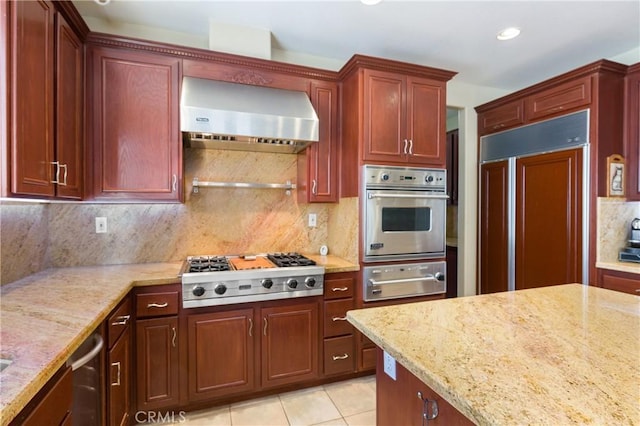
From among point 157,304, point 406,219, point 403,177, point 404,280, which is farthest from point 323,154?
point 157,304

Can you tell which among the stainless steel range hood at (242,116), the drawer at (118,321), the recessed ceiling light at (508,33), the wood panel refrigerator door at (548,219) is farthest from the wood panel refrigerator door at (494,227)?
the drawer at (118,321)

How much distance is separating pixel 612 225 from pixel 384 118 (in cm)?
203

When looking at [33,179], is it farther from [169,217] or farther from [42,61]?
[169,217]

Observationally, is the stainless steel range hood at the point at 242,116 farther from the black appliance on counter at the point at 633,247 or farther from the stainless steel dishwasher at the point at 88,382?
the black appliance on counter at the point at 633,247

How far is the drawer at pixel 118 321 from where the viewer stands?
5.12 feet

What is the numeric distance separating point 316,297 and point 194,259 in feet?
3.26

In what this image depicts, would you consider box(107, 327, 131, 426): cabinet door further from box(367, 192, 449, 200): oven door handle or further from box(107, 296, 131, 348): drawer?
box(367, 192, 449, 200): oven door handle

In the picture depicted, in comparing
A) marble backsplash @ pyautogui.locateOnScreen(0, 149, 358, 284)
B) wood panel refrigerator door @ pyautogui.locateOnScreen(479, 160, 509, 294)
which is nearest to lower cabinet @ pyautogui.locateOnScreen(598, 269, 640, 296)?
wood panel refrigerator door @ pyautogui.locateOnScreen(479, 160, 509, 294)

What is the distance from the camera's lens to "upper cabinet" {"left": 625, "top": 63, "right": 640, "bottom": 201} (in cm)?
257

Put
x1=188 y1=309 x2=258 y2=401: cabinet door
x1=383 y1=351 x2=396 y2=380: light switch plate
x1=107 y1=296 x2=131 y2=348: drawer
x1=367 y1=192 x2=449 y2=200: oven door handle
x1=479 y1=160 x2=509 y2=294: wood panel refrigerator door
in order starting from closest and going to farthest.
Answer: x1=383 y1=351 x2=396 y2=380: light switch plate
x1=107 y1=296 x2=131 y2=348: drawer
x1=188 y1=309 x2=258 y2=401: cabinet door
x1=367 y1=192 x2=449 y2=200: oven door handle
x1=479 y1=160 x2=509 y2=294: wood panel refrigerator door

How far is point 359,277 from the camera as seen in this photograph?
7.99 feet

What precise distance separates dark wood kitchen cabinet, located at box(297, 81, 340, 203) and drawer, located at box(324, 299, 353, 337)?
0.83 metres

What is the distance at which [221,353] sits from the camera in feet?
6.88

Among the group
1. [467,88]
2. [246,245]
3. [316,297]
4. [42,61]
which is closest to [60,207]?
[42,61]
